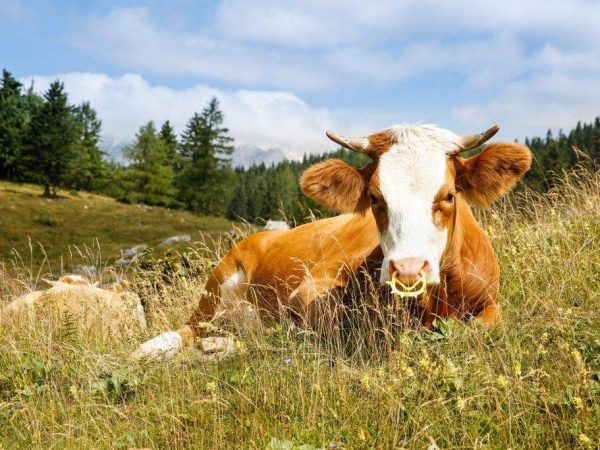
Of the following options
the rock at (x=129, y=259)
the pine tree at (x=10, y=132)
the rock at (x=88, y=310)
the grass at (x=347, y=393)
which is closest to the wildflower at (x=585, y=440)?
the grass at (x=347, y=393)

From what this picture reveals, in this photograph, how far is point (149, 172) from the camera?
7819 cm

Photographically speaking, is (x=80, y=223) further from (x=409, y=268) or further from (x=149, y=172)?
(x=409, y=268)

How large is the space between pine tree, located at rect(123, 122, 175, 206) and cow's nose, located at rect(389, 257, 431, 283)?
74173 mm

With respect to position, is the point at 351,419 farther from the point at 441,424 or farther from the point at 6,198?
the point at 6,198

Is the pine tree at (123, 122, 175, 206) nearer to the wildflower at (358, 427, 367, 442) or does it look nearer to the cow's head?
the cow's head

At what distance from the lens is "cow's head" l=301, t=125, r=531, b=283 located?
4.39 m

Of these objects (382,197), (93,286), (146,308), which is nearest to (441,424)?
(382,197)

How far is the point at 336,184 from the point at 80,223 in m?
54.0

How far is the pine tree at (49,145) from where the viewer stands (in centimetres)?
6375

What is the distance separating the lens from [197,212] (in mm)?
76938

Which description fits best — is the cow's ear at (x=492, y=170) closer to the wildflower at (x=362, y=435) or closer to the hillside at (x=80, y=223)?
the wildflower at (x=362, y=435)

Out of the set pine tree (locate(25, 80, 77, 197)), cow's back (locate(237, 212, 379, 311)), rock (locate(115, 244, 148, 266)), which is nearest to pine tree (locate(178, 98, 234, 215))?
pine tree (locate(25, 80, 77, 197))

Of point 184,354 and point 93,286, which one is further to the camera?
point 93,286

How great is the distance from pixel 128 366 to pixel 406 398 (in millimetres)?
2395
